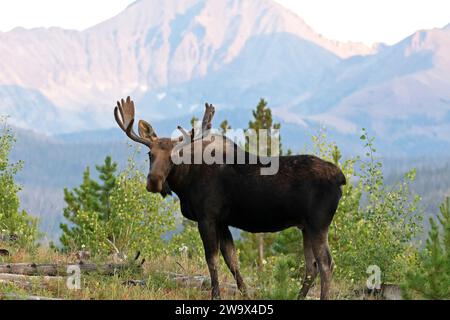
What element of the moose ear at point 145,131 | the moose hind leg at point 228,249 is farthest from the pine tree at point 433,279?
the moose ear at point 145,131

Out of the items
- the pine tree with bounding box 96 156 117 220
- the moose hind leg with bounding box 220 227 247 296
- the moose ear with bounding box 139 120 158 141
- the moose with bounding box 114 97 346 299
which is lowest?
the moose hind leg with bounding box 220 227 247 296

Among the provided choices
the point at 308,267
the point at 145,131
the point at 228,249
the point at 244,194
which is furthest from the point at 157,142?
the point at 308,267

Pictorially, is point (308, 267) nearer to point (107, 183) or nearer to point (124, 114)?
point (124, 114)

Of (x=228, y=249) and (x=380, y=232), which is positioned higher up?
(x=380, y=232)

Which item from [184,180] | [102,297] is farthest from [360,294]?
[102,297]

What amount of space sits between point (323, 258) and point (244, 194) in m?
1.57

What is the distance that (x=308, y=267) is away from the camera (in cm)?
1235

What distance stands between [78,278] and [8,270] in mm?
1266

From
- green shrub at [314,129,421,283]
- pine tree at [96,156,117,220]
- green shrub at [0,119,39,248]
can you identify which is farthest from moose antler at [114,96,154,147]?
pine tree at [96,156,117,220]

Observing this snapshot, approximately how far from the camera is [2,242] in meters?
16.1

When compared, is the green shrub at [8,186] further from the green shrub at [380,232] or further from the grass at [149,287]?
the green shrub at [380,232]

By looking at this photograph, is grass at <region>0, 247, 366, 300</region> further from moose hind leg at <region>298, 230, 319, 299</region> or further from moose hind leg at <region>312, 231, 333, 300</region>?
moose hind leg at <region>312, 231, 333, 300</region>

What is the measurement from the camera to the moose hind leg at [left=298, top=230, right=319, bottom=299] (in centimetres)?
1219

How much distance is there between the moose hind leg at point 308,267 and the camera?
1219 cm
